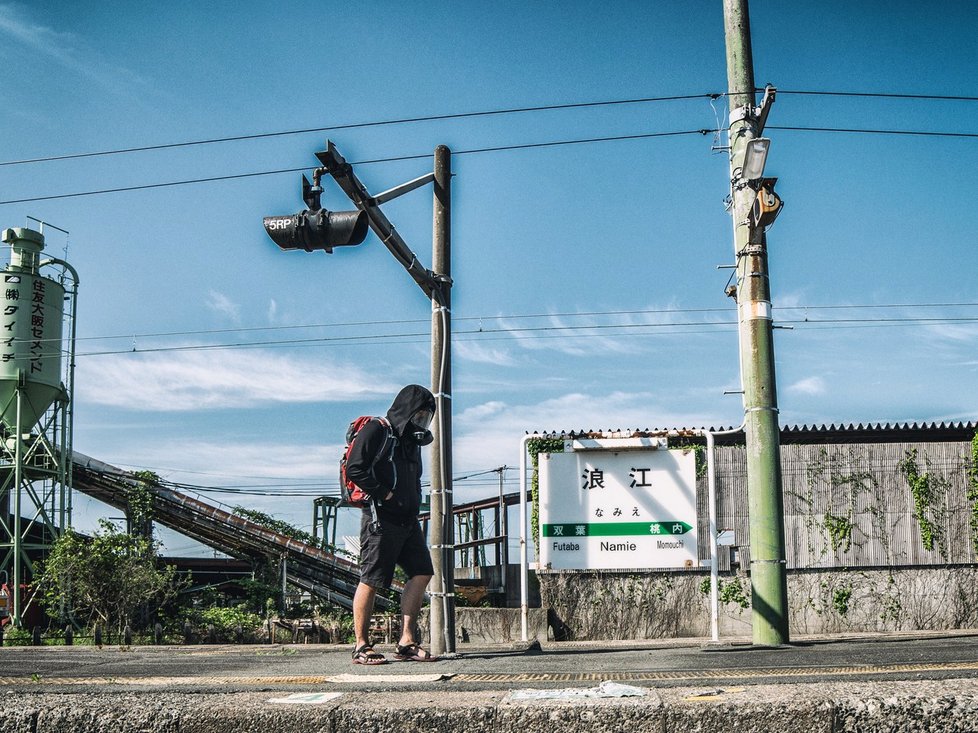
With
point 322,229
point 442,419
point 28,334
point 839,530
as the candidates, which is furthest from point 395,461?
point 28,334

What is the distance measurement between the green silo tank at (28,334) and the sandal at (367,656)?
92.6 feet

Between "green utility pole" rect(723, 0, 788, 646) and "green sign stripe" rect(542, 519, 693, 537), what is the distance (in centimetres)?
121

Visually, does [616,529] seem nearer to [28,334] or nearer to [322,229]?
[322,229]

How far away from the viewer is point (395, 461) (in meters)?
6.41

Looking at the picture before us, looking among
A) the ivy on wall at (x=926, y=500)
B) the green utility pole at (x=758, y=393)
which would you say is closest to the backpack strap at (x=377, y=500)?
the green utility pole at (x=758, y=393)

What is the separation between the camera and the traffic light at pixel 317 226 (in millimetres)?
7441

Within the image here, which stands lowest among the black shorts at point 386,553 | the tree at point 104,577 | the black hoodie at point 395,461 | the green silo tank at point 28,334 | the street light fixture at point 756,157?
the tree at point 104,577

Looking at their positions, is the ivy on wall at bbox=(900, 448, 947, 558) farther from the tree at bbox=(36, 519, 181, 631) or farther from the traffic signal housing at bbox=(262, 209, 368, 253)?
the tree at bbox=(36, 519, 181, 631)

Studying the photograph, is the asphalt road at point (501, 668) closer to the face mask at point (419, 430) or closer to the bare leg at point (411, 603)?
the bare leg at point (411, 603)

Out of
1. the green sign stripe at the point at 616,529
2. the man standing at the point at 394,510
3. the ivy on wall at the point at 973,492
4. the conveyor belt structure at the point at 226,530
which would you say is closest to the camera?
the man standing at the point at 394,510

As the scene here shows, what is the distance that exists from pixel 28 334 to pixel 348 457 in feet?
94.8

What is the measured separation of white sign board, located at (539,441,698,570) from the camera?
913cm

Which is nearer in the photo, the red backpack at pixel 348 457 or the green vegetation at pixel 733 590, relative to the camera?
the red backpack at pixel 348 457

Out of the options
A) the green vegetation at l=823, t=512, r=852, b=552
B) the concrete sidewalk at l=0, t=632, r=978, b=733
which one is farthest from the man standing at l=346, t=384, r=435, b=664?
the green vegetation at l=823, t=512, r=852, b=552
